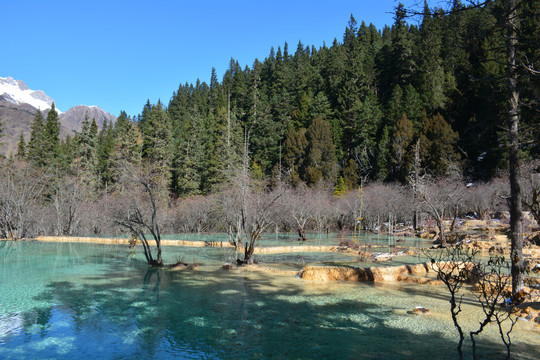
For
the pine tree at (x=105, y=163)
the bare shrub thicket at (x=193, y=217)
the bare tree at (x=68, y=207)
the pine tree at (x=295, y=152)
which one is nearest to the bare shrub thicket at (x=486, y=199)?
the pine tree at (x=295, y=152)

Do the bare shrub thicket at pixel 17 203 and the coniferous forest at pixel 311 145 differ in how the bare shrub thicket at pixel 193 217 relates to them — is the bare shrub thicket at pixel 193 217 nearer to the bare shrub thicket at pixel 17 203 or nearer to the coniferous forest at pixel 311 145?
the coniferous forest at pixel 311 145

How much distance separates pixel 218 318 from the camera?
30.2 ft

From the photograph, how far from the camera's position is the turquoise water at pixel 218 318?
7117mm

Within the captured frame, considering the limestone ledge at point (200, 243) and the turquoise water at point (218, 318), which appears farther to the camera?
the limestone ledge at point (200, 243)

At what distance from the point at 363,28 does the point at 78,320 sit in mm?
79872

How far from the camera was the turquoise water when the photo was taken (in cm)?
712

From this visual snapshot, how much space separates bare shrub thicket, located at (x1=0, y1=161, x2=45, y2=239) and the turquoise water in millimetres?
15344

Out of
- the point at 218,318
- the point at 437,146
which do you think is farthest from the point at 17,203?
the point at 437,146

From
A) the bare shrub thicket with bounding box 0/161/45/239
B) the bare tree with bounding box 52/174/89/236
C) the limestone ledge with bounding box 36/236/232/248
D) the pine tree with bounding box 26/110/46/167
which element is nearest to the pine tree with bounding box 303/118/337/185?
the limestone ledge with bounding box 36/236/232/248

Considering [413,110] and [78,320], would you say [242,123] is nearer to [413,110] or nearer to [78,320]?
[413,110]

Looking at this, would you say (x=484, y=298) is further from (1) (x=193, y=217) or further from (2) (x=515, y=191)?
(1) (x=193, y=217)

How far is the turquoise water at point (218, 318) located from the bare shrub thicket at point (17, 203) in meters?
15.3

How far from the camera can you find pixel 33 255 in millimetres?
20391

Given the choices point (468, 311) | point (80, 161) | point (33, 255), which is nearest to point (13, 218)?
point (33, 255)
